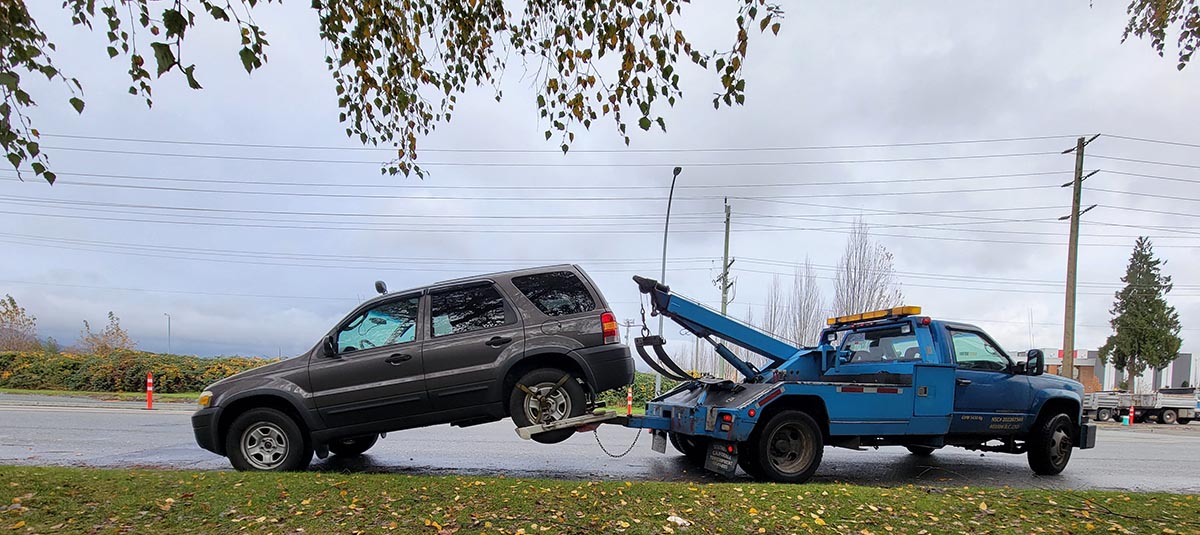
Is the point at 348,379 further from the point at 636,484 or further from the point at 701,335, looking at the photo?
the point at 701,335

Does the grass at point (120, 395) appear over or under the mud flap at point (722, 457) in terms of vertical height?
under

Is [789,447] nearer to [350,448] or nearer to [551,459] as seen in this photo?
[551,459]

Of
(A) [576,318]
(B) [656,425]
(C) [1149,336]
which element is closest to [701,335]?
(B) [656,425]

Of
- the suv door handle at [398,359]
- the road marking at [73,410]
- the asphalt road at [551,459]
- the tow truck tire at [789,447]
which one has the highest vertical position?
the suv door handle at [398,359]

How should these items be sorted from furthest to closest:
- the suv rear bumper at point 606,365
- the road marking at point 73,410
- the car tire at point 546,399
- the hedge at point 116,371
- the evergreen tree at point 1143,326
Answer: the evergreen tree at point 1143,326
the hedge at point 116,371
the road marking at point 73,410
the suv rear bumper at point 606,365
the car tire at point 546,399

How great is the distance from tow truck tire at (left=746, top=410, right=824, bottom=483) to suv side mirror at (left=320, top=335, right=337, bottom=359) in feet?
14.3

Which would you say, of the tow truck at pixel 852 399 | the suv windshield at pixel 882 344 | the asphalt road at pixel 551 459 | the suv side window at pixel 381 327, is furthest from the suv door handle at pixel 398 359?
the suv windshield at pixel 882 344

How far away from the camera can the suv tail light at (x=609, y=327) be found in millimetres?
6945

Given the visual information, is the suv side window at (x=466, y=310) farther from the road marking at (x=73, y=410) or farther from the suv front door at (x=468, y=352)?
the road marking at (x=73, y=410)

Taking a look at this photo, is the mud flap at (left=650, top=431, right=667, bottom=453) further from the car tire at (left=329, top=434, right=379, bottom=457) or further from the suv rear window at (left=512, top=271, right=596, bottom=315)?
the car tire at (left=329, top=434, right=379, bottom=457)

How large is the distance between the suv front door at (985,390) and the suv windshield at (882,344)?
0.48 meters

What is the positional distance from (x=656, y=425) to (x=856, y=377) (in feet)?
7.64

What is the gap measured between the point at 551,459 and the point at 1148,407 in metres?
29.6

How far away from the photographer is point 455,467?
8102 mm
